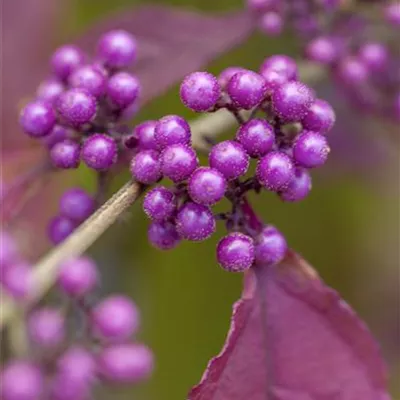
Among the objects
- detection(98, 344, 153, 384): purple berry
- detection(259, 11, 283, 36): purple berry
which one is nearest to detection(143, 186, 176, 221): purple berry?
detection(98, 344, 153, 384): purple berry

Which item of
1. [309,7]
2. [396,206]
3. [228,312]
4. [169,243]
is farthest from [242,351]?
[396,206]

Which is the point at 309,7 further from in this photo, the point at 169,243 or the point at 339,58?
the point at 169,243

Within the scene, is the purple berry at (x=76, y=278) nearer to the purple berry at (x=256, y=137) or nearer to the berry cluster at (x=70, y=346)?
the berry cluster at (x=70, y=346)

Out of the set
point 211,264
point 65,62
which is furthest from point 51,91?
point 211,264

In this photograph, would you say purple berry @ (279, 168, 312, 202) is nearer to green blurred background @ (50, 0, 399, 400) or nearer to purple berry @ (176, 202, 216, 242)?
purple berry @ (176, 202, 216, 242)

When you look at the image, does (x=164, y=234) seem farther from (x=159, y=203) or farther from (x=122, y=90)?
(x=122, y=90)
